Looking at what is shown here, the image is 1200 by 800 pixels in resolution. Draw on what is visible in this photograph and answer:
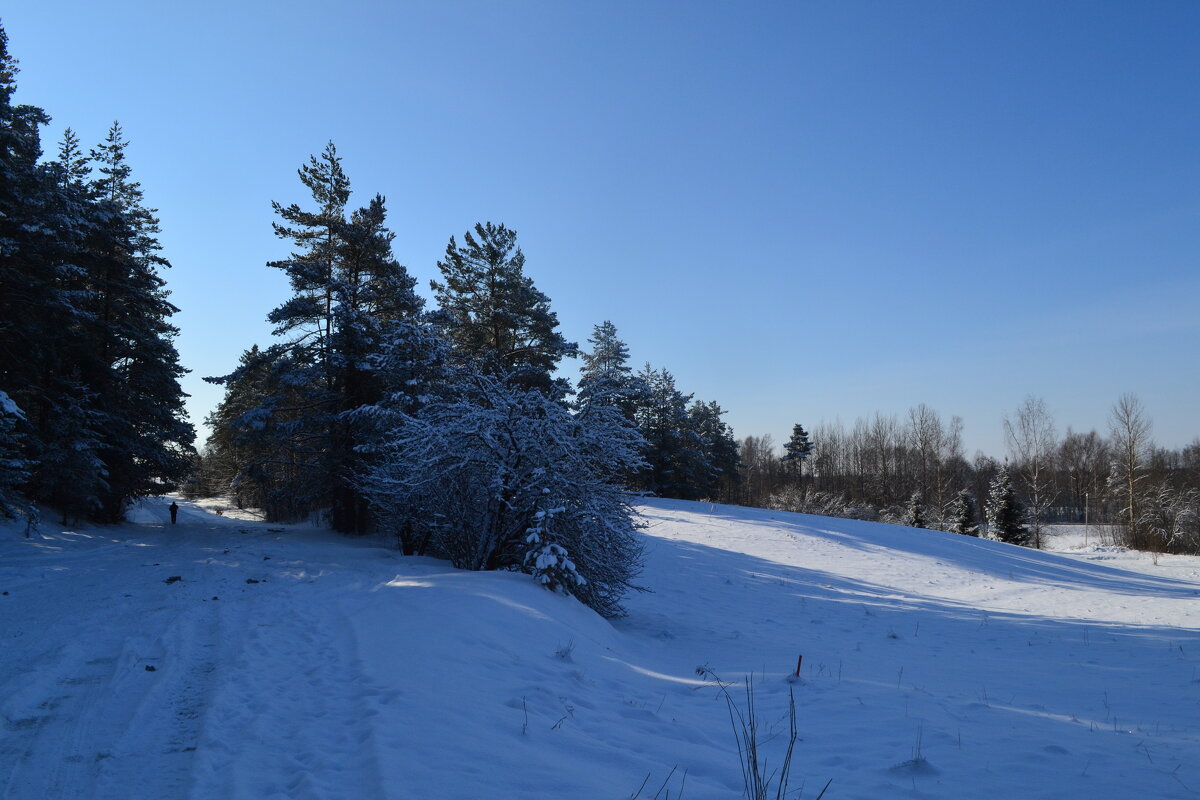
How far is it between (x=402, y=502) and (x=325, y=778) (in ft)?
30.7

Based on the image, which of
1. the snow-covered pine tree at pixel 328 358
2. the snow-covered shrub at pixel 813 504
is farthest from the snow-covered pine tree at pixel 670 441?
the snow-covered pine tree at pixel 328 358

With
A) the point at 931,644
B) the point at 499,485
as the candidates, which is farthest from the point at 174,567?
the point at 931,644

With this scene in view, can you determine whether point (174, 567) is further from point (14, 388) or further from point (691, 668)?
point (691, 668)

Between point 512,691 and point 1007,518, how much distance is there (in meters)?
40.7

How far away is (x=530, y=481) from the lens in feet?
32.4

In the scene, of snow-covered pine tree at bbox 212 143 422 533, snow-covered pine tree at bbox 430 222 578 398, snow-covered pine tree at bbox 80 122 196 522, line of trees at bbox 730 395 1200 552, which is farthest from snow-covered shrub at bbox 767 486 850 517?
snow-covered pine tree at bbox 80 122 196 522

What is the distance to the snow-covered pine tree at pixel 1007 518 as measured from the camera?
3547cm

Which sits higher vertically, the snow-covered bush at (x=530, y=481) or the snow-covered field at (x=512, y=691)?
the snow-covered bush at (x=530, y=481)

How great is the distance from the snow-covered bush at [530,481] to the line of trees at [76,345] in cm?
715

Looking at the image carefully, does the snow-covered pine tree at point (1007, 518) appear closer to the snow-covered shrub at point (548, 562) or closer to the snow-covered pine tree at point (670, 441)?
the snow-covered pine tree at point (670, 441)

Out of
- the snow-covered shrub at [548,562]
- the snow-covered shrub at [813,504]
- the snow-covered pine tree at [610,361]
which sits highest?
the snow-covered pine tree at [610,361]

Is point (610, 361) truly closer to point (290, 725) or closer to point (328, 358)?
point (328, 358)

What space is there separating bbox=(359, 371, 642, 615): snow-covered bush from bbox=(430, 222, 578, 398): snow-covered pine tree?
577 inches

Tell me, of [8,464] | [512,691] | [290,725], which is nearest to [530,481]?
[512,691]
